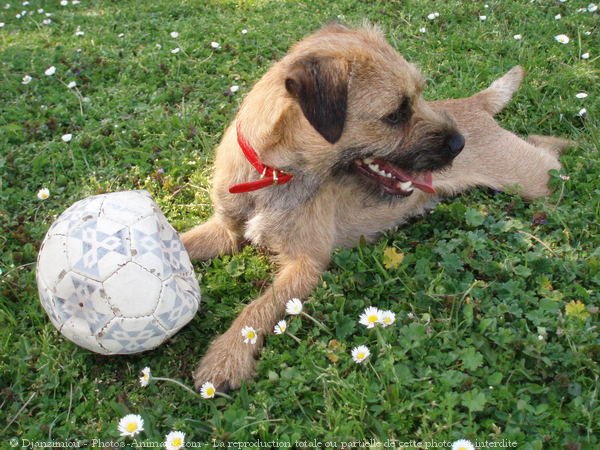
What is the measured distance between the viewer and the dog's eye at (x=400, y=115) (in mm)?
3216

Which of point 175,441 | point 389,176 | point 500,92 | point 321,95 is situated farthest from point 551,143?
point 175,441

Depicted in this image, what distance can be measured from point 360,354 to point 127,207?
138cm

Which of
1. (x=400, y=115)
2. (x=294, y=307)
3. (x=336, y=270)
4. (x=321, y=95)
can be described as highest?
(x=321, y=95)

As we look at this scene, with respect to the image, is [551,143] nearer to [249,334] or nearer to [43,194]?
[249,334]

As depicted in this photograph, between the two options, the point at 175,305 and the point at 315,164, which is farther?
the point at 315,164

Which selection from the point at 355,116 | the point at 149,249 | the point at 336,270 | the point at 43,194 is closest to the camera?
the point at 149,249

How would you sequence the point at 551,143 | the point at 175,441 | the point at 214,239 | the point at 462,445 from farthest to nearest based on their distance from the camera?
the point at 551,143, the point at 214,239, the point at 175,441, the point at 462,445

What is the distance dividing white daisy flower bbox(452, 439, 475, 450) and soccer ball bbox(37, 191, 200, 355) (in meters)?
1.42

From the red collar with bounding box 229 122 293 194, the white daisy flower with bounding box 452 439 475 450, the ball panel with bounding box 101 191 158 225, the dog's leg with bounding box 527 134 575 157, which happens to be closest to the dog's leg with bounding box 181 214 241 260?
the red collar with bounding box 229 122 293 194

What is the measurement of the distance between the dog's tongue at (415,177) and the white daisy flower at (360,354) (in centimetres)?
111

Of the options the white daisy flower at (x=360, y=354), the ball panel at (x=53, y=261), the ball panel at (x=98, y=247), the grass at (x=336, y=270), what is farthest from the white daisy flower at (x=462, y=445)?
the ball panel at (x=53, y=261)

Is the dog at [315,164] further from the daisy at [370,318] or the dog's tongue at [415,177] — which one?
the daisy at [370,318]

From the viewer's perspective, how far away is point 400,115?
3.28 m

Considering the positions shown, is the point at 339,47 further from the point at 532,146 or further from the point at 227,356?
the point at 532,146
